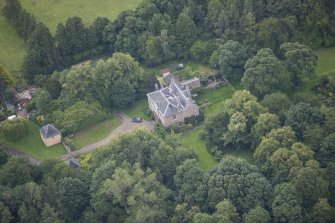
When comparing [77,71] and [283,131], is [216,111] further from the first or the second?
[77,71]

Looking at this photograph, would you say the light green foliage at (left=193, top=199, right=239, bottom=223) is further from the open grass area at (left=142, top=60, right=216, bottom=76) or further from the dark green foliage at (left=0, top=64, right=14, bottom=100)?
the dark green foliage at (left=0, top=64, right=14, bottom=100)

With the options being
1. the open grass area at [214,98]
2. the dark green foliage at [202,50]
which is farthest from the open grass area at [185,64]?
the open grass area at [214,98]

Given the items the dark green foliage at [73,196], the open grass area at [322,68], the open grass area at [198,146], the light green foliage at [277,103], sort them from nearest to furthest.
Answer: the dark green foliage at [73,196] < the open grass area at [198,146] < the light green foliage at [277,103] < the open grass area at [322,68]

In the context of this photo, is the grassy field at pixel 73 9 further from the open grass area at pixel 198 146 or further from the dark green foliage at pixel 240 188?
the dark green foliage at pixel 240 188

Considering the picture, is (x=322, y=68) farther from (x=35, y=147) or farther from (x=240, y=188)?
(x=35, y=147)

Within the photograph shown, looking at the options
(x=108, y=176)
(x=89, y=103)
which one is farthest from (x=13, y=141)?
(x=108, y=176)

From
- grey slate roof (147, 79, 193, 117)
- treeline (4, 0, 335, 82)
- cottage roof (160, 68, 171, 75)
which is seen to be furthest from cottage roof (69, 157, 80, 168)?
cottage roof (160, 68, 171, 75)
